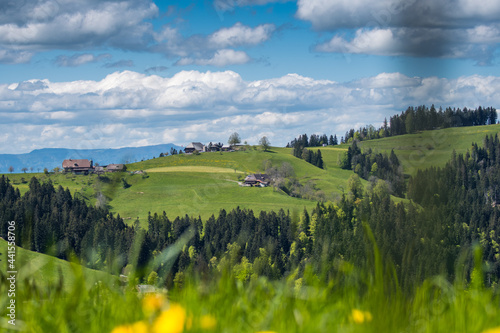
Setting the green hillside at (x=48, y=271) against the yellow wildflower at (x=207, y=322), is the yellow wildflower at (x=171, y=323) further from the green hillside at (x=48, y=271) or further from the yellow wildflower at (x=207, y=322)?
the green hillside at (x=48, y=271)

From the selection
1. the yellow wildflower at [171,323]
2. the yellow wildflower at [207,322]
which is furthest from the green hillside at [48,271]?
the yellow wildflower at [171,323]

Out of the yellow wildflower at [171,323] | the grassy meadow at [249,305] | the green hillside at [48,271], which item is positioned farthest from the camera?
the green hillside at [48,271]

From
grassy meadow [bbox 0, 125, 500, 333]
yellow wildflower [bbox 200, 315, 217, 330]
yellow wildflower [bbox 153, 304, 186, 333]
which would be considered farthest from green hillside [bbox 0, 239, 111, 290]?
yellow wildflower [bbox 153, 304, 186, 333]

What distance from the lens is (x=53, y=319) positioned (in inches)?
106

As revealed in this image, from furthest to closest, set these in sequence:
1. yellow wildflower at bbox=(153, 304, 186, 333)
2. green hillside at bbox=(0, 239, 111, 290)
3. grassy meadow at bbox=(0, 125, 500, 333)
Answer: green hillside at bbox=(0, 239, 111, 290), grassy meadow at bbox=(0, 125, 500, 333), yellow wildflower at bbox=(153, 304, 186, 333)

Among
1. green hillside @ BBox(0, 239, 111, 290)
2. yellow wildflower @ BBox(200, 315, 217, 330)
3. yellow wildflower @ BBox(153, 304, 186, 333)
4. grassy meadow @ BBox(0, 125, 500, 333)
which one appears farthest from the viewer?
green hillside @ BBox(0, 239, 111, 290)

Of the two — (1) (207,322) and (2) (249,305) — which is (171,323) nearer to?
(1) (207,322)

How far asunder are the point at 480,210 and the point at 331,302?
210 meters

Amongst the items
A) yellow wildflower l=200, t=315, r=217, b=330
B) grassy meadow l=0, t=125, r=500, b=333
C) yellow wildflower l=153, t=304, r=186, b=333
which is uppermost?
yellow wildflower l=153, t=304, r=186, b=333

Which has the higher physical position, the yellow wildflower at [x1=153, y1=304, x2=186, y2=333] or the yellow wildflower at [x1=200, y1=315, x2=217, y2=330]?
the yellow wildflower at [x1=153, y1=304, x2=186, y2=333]

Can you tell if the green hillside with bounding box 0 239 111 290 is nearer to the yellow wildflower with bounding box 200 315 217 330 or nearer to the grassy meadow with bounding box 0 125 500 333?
the grassy meadow with bounding box 0 125 500 333

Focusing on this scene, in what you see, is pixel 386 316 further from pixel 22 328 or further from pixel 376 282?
pixel 22 328

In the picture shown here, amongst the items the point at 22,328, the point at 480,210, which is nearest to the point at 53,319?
the point at 22,328

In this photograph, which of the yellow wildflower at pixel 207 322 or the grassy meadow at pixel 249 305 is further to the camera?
the grassy meadow at pixel 249 305
